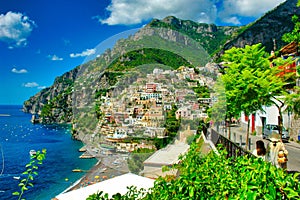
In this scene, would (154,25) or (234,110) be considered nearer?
(154,25)

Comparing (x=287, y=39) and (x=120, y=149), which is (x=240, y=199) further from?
(x=287, y=39)

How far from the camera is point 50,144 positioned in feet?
110

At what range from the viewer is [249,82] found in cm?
859

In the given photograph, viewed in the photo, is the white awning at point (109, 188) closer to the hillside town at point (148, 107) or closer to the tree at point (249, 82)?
the hillside town at point (148, 107)

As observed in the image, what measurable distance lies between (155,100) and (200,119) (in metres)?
0.40

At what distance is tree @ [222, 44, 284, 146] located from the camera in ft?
28.2

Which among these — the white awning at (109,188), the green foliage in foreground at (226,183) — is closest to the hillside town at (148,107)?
the green foliage in foreground at (226,183)

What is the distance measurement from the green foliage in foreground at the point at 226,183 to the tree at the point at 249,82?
6933 millimetres

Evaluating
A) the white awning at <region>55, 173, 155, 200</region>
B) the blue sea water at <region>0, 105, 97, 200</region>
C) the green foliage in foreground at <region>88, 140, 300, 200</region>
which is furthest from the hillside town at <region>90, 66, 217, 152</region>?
the blue sea water at <region>0, 105, 97, 200</region>

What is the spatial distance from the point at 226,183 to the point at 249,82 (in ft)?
26.3

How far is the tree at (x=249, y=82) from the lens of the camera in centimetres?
860

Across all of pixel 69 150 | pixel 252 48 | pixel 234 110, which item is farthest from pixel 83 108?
pixel 69 150

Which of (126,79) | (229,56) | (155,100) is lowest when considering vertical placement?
(155,100)

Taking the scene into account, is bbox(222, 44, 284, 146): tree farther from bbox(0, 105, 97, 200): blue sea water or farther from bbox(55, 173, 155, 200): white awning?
bbox(0, 105, 97, 200): blue sea water
